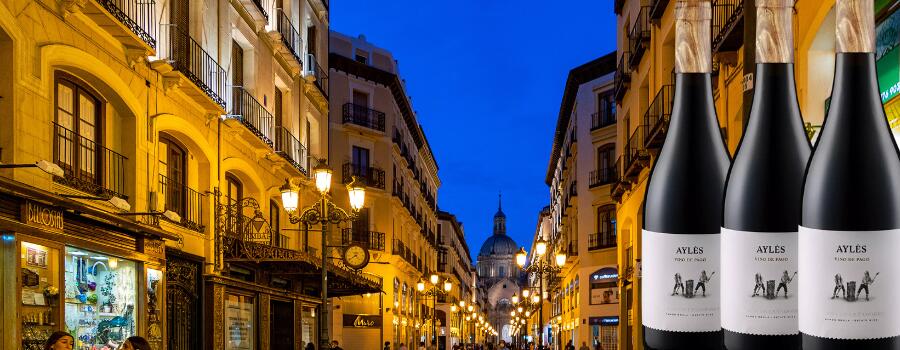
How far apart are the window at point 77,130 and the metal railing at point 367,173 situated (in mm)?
30400

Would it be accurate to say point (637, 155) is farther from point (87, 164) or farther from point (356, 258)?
point (87, 164)

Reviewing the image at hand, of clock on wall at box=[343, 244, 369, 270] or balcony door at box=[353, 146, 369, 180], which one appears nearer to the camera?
clock on wall at box=[343, 244, 369, 270]

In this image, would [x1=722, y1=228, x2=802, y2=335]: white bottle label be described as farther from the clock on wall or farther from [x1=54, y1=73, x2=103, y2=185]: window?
the clock on wall

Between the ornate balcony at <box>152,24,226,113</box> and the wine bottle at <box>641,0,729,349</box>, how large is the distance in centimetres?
1504

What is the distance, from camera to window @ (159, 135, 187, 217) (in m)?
17.3

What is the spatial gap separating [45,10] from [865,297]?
1212 centimetres

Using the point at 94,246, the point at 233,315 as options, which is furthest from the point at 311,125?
the point at 94,246

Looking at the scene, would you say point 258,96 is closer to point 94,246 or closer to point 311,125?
point 311,125

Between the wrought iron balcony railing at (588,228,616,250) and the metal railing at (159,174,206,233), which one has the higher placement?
the metal railing at (159,174,206,233)

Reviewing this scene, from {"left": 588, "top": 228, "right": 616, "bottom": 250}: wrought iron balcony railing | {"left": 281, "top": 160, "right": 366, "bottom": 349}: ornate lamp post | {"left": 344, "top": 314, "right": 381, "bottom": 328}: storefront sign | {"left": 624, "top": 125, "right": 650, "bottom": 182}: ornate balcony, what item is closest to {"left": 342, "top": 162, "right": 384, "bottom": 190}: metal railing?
{"left": 344, "top": 314, "right": 381, "bottom": 328}: storefront sign

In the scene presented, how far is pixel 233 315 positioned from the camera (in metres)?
21.5

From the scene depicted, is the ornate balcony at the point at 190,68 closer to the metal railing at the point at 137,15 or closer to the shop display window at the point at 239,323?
the metal railing at the point at 137,15

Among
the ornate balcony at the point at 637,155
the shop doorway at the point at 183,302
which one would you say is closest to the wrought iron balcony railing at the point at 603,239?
the ornate balcony at the point at 637,155

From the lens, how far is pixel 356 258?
867 inches
